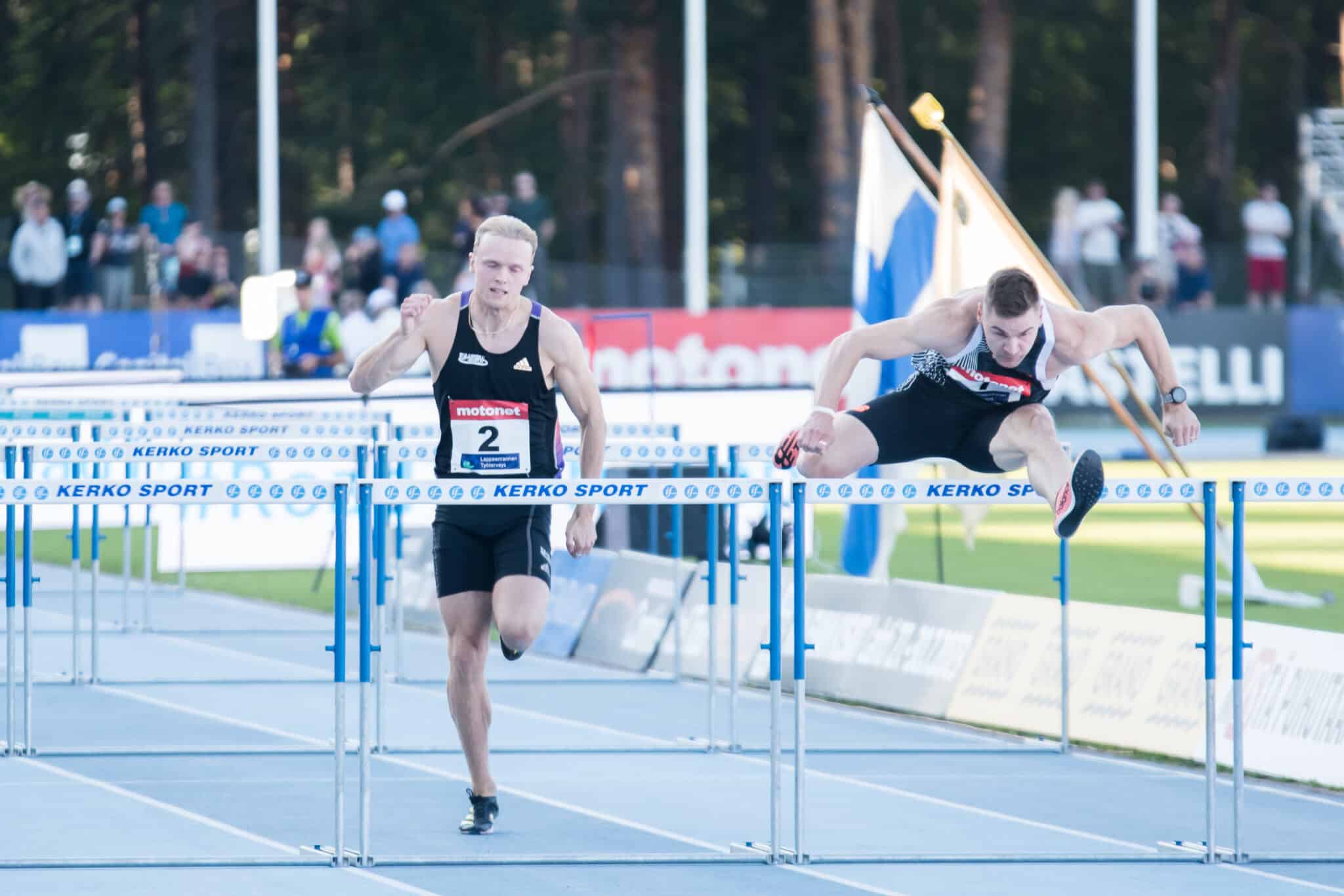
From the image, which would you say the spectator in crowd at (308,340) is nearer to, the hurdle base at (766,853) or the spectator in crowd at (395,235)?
the spectator in crowd at (395,235)

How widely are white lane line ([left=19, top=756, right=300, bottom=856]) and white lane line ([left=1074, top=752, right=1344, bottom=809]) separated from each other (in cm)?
393

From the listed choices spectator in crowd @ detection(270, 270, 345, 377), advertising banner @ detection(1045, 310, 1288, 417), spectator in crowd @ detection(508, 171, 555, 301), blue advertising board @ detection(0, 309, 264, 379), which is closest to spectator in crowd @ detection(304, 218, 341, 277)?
blue advertising board @ detection(0, 309, 264, 379)

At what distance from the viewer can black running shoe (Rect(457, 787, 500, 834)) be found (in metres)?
8.45

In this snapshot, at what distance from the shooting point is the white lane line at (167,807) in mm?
8273

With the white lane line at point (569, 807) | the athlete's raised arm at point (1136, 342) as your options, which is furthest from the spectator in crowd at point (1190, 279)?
the athlete's raised arm at point (1136, 342)

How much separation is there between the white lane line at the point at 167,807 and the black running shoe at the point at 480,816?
65 cm

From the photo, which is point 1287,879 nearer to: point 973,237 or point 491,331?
point 491,331

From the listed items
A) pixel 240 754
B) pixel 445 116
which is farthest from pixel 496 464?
pixel 445 116

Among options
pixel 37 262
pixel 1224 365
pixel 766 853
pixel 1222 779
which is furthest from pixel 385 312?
pixel 766 853

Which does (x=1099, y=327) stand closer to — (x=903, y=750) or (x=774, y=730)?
(x=774, y=730)

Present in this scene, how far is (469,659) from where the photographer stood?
822 cm

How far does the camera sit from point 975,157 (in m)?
43.0

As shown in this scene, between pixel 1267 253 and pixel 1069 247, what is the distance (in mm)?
3242

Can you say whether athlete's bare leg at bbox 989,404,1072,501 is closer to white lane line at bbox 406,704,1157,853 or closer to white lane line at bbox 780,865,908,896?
white lane line at bbox 406,704,1157,853
